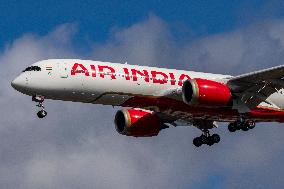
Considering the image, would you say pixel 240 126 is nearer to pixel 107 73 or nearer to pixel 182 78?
pixel 182 78

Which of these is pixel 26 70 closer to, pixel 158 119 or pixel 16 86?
pixel 16 86

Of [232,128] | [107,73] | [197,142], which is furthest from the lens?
[197,142]

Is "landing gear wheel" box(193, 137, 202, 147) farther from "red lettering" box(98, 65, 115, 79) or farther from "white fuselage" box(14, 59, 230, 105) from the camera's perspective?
"red lettering" box(98, 65, 115, 79)

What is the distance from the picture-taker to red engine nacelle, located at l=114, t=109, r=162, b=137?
260ft

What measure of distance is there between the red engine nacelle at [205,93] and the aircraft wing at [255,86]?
143 centimetres

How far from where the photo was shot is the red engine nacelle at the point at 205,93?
6994 centimetres

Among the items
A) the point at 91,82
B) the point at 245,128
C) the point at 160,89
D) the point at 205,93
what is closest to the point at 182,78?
the point at 160,89

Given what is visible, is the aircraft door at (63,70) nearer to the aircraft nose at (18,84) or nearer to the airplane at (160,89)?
the airplane at (160,89)

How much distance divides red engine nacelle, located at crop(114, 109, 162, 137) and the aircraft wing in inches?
383

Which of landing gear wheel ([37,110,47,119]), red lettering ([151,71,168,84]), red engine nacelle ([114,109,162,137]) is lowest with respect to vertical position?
landing gear wheel ([37,110,47,119])

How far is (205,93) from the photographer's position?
70.1 metres

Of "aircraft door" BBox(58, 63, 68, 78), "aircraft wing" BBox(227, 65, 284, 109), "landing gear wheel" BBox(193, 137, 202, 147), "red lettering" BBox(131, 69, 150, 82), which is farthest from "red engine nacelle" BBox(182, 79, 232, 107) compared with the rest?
"landing gear wheel" BBox(193, 137, 202, 147)

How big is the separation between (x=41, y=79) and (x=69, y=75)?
2146 mm

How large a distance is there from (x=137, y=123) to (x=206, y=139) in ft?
20.3
